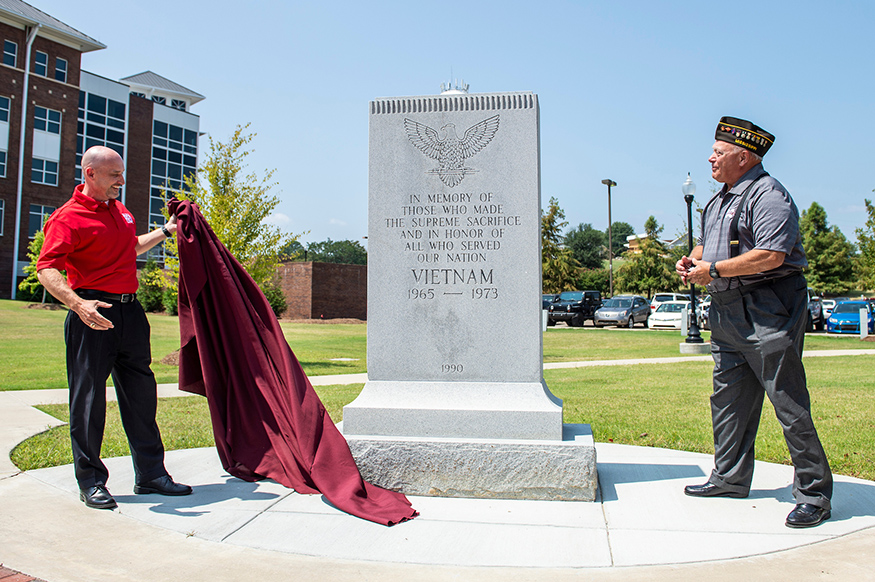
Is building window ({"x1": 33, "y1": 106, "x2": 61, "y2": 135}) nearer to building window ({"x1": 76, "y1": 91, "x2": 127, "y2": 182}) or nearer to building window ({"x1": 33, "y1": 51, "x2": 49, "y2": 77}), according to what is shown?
building window ({"x1": 33, "y1": 51, "x2": 49, "y2": 77})

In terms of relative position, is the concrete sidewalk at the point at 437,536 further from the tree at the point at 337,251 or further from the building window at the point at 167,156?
the tree at the point at 337,251

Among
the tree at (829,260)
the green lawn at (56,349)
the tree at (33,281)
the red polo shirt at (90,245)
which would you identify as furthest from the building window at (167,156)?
the tree at (829,260)

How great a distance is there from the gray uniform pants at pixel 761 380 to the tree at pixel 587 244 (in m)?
100.0

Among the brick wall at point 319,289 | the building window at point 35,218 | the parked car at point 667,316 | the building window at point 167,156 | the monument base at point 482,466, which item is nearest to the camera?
the monument base at point 482,466

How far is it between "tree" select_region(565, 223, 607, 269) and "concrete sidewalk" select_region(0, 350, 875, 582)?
10026 cm

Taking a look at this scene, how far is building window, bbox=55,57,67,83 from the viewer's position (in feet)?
136

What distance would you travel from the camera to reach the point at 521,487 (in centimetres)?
428

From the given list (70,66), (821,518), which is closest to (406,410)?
(821,518)

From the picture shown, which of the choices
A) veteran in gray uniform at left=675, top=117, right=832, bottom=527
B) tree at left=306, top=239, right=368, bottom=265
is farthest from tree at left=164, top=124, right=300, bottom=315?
tree at left=306, top=239, right=368, bottom=265

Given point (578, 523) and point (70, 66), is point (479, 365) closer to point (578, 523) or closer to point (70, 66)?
point (578, 523)

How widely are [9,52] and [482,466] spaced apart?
45.3m

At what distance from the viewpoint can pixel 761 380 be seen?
3.92 m

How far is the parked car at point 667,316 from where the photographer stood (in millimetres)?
31750

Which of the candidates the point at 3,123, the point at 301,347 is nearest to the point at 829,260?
the point at 301,347
